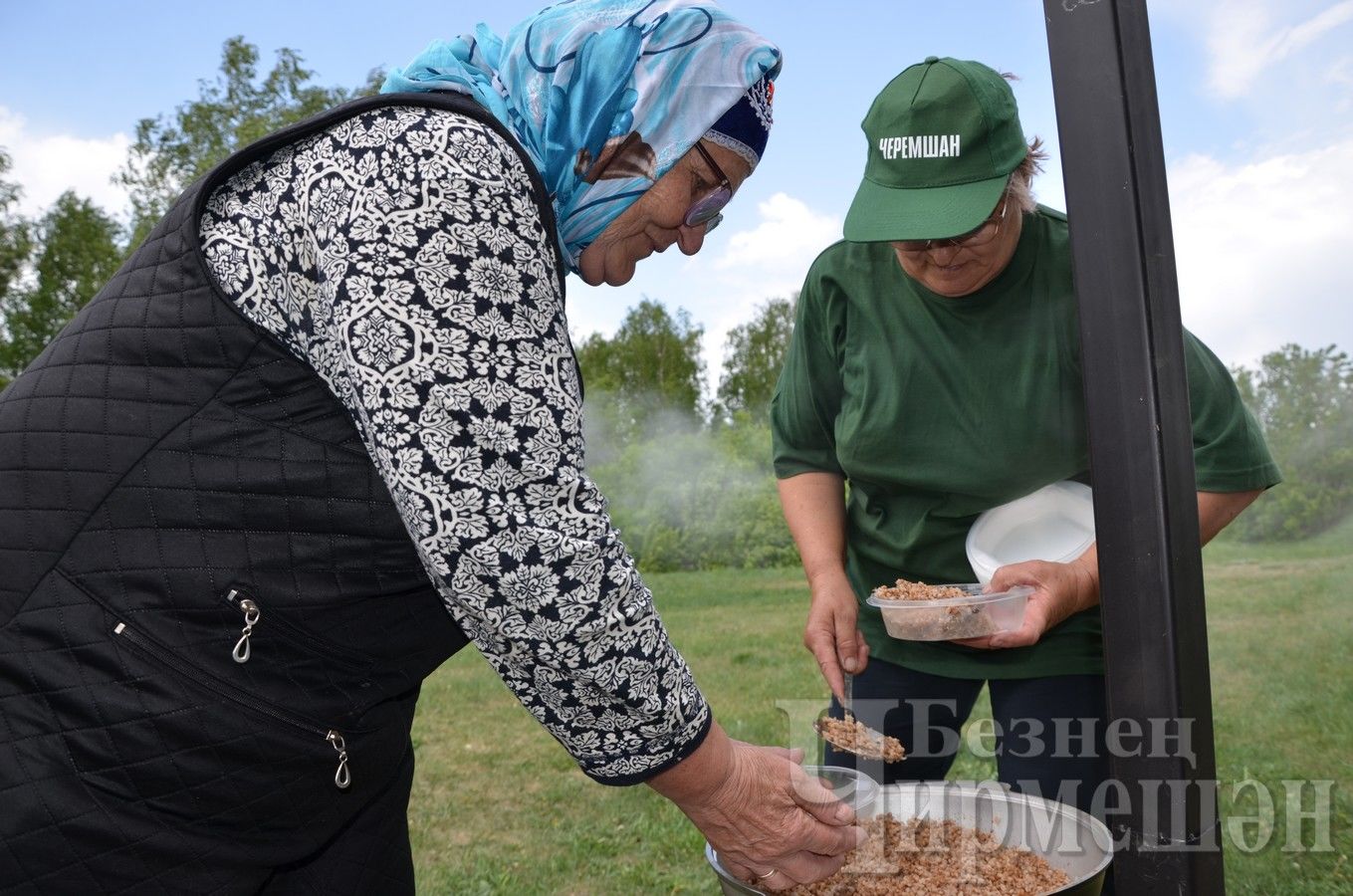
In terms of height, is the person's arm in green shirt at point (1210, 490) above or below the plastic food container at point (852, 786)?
above

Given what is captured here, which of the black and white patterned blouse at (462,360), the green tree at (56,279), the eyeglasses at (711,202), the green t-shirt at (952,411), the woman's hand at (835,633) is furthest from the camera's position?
the green tree at (56,279)

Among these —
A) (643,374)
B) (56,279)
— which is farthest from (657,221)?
(56,279)

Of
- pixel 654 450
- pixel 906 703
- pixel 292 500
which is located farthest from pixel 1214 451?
pixel 654 450

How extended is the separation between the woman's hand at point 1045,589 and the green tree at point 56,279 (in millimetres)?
17460

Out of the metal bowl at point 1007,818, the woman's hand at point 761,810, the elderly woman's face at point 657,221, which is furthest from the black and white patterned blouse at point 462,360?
the metal bowl at point 1007,818

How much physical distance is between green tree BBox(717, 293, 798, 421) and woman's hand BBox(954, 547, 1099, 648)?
35.1 feet

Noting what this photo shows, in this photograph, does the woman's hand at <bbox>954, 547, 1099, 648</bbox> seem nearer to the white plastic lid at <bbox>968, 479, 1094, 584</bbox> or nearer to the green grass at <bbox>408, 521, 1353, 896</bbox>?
the white plastic lid at <bbox>968, 479, 1094, 584</bbox>

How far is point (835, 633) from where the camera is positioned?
2.22 metres

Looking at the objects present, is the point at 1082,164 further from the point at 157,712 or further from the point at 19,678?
the point at 19,678

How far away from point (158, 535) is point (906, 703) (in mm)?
1547

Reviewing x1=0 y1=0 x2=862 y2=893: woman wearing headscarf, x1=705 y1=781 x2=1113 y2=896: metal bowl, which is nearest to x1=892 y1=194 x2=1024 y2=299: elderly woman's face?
x1=0 y1=0 x2=862 y2=893: woman wearing headscarf

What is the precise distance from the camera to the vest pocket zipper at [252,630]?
1181mm

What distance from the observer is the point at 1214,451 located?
181 centimetres

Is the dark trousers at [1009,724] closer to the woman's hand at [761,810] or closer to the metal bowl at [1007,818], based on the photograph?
the metal bowl at [1007,818]
